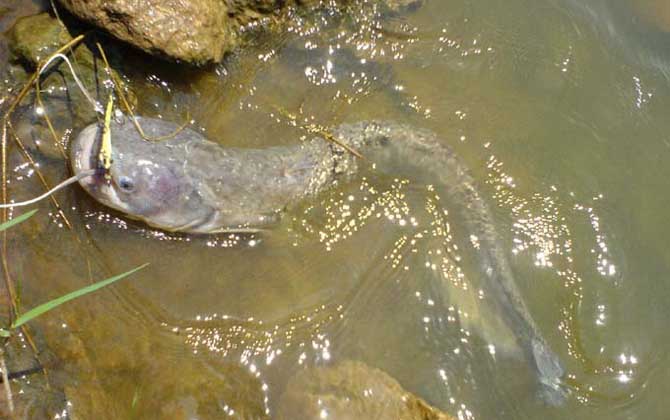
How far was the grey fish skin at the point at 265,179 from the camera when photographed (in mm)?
3555

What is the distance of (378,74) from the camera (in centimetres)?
460

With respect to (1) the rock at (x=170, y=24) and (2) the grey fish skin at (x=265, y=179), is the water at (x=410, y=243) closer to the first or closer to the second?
(2) the grey fish skin at (x=265, y=179)

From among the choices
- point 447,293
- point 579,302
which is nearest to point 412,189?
point 447,293

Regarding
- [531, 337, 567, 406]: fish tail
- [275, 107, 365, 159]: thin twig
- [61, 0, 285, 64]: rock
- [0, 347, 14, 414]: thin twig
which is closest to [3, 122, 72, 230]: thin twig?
[61, 0, 285, 64]: rock

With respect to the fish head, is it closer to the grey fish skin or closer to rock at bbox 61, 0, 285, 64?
the grey fish skin

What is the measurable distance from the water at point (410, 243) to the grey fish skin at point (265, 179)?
4.2 inches

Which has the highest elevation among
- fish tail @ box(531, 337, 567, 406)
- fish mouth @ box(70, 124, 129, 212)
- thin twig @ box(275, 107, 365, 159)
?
thin twig @ box(275, 107, 365, 159)

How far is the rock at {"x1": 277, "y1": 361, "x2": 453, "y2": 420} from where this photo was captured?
11.0 feet

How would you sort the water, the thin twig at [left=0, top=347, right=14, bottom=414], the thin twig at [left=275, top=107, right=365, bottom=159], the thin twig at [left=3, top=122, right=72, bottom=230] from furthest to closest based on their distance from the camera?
1. the thin twig at [left=275, top=107, right=365, bottom=159]
2. the thin twig at [left=3, top=122, right=72, bottom=230]
3. the water
4. the thin twig at [left=0, top=347, right=14, bottom=414]

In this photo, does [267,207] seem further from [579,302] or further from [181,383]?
[579,302]

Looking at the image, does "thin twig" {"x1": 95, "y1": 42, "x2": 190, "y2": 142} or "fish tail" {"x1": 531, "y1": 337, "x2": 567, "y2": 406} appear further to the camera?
"fish tail" {"x1": 531, "y1": 337, "x2": 567, "y2": 406}

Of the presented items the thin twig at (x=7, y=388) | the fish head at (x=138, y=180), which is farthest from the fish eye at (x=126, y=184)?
the thin twig at (x=7, y=388)

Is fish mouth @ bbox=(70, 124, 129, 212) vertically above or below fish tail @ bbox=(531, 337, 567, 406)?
below

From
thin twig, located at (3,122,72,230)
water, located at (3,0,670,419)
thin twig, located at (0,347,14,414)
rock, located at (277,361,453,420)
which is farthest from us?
thin twig, located at (3,122,72,230)
